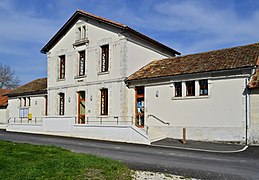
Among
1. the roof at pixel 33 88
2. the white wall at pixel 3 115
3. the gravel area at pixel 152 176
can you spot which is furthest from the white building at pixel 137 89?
the gravel area at pixel 152 176

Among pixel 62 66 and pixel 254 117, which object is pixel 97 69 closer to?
pixel 62 66

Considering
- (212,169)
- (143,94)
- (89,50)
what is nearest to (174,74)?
(143,94)

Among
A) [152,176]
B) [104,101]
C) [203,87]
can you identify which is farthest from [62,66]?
[152,176]

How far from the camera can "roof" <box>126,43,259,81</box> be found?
1772 centimetres

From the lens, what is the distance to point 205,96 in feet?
59.7

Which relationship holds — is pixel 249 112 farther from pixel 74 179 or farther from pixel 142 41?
pixel 74 179

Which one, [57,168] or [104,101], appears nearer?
[57,168]

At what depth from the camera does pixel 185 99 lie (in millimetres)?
19031

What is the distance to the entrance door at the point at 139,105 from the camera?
21891mm

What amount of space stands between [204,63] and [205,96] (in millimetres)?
2546

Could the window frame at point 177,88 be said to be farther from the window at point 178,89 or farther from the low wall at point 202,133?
the low wall at point 202,133

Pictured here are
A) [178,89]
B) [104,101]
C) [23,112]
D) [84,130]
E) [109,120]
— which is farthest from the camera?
[23,112]

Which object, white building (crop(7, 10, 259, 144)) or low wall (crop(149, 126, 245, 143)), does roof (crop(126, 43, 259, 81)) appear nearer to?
white building (crop(7, 10, 259, 144))

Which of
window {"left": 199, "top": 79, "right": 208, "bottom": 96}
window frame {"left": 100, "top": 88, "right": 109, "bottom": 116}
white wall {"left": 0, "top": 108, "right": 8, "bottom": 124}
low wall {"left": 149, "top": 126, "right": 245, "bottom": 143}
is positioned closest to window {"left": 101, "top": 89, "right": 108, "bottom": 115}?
window frame {"left": 100, "top": 88, "right": 109, "bottom": 116}
